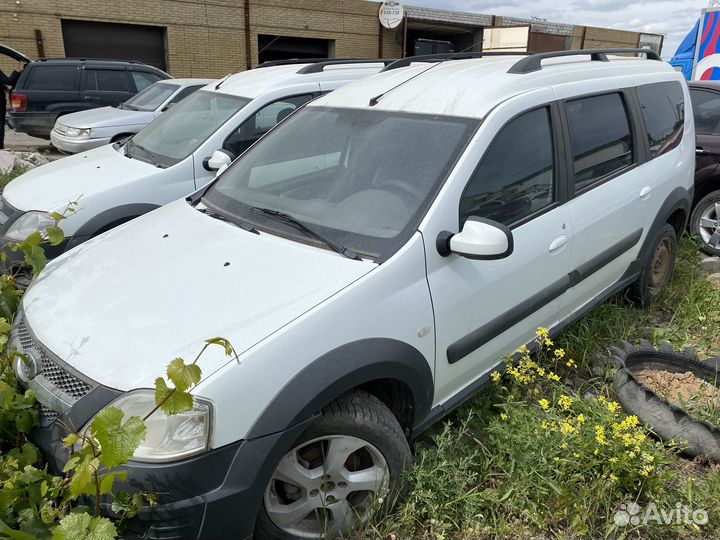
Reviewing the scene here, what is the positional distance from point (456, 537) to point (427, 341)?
837 millimetres

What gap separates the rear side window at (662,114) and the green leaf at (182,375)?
3.60 metres

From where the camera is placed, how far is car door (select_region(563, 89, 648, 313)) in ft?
10.9

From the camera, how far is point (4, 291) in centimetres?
295

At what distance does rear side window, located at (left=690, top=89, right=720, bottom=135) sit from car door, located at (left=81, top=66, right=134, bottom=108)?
424 inches

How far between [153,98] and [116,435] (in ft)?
31.8

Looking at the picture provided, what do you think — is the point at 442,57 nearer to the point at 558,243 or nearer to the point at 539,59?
the point at 539,59

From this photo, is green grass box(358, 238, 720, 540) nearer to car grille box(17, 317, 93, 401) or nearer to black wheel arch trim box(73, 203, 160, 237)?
car grille box(17, 317, 93, 401)

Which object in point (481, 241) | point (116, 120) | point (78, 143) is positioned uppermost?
point (481, 241)

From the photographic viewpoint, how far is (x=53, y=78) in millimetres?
11773

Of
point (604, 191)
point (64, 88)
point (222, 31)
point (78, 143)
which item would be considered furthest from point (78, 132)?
point (222, 31)

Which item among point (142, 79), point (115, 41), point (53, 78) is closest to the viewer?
point (53, 78)

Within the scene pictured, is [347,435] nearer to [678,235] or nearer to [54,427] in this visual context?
[54,427]

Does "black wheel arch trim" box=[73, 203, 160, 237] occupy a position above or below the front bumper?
above

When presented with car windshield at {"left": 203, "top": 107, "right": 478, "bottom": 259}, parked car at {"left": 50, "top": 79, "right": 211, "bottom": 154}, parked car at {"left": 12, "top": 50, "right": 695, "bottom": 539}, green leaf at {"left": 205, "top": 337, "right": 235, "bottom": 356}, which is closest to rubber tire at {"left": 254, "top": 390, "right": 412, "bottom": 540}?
parked car at {"left": 12, "top": 50, "right": 695, "bottom": 539}
